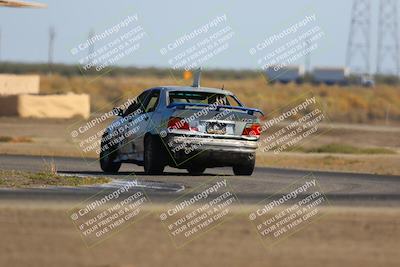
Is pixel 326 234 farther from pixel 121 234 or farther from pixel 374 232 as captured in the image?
pixel 121 234

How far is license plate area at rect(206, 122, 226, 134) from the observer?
22.4 m

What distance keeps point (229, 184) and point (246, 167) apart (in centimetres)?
214

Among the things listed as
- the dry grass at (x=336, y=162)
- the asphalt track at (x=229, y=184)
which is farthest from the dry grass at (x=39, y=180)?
the dry grass at (x=336, y=162)

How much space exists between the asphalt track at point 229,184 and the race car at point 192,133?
0.33m

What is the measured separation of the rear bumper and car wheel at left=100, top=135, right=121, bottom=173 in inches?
86.0

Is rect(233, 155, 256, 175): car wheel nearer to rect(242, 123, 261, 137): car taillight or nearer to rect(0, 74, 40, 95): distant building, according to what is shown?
rect(242, 123, 261, 137): car taillight

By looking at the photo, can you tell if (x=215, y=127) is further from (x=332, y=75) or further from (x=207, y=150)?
(x=332, y=75)

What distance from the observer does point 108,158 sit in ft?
81.2

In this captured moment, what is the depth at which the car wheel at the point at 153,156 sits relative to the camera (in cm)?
2255

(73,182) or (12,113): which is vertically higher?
(73,182)

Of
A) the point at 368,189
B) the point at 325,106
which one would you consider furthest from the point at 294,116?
the point at 368,189

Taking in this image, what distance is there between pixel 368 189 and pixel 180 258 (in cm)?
1060

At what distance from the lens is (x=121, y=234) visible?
1311 centimetres

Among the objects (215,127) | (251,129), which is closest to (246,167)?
(251,129)
